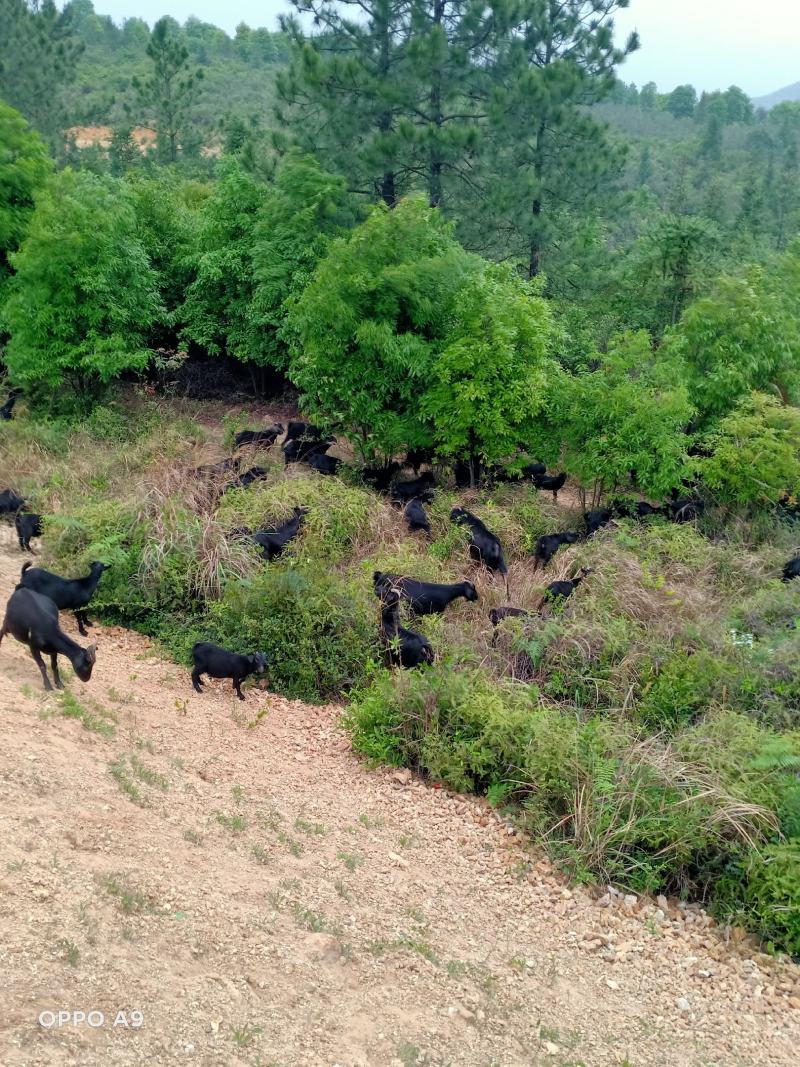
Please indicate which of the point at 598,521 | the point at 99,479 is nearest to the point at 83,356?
the point at 99,479

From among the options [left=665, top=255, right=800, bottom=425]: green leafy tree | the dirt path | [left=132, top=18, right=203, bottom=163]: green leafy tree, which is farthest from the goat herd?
[left=132, top=18, right=203, bottom=163]: green leafy tree

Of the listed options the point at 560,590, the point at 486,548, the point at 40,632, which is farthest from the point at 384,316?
the point at 40,632

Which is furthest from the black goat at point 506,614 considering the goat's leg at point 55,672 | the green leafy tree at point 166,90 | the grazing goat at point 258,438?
the green leafy tree at point 166,90

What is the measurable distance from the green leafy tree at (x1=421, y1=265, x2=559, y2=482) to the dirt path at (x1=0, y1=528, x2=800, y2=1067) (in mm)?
7187

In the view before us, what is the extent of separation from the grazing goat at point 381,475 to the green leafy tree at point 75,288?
203 inches

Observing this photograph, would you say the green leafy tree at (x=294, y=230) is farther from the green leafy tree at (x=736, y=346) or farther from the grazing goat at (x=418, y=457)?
the green leafy tree at (x=736, y=346)

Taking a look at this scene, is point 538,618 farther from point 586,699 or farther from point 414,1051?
point 414,1051

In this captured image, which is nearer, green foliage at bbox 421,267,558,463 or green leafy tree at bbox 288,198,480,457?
green foliage at bbox 421,267,558,463

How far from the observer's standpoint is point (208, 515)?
11.9m

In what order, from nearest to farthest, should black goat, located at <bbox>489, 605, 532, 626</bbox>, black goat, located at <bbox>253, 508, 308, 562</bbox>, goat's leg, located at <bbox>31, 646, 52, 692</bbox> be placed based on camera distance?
goat's leg, located at <bbox>31, 646, 52, 692</bbox> < black goat, located at <bbox>489, 605, 532, 626</bbox> < black goat, located at <bbox>253, 508, 308, 562</bbox>

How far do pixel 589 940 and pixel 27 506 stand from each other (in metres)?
10.1

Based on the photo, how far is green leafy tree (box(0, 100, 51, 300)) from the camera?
734 inches

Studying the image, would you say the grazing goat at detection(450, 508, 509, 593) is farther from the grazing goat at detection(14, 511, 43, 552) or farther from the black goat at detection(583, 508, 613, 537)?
the grazing goat at detection(14, 511, 43, 552)

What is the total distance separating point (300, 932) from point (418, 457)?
11.0 m
